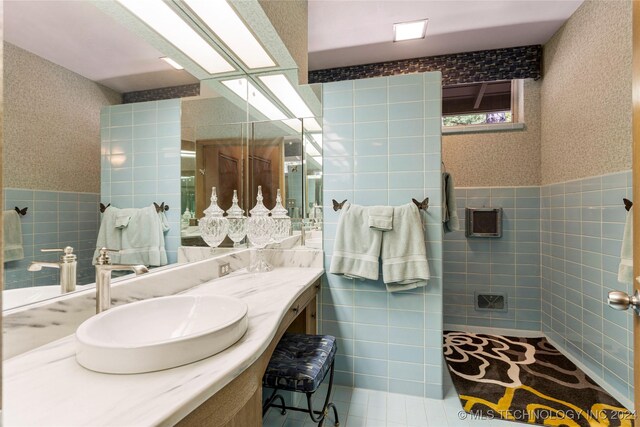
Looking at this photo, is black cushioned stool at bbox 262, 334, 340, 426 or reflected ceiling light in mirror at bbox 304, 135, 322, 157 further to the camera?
reflected ceiling light in mirror at bbox 304, 135, 322, 157

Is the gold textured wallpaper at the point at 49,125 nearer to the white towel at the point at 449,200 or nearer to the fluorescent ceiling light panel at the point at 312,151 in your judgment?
the fluorescent ceiling light panel at the point at 312,151

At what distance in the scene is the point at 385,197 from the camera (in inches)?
79.0

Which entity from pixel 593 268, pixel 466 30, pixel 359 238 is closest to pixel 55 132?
pixel 359 238

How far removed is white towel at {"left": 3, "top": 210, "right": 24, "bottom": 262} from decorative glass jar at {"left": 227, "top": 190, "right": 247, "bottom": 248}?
108cm

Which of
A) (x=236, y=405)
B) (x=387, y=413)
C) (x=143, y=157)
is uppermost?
(x=143, y=157)

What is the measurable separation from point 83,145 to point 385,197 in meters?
1.55

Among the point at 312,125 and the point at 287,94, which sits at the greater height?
the point at 287,94

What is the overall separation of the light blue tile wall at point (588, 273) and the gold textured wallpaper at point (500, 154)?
0.27 meters

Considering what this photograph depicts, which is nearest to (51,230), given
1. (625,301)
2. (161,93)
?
(161,93)

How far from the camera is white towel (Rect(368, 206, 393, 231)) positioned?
6.22 ft

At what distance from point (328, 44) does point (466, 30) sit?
1.13m

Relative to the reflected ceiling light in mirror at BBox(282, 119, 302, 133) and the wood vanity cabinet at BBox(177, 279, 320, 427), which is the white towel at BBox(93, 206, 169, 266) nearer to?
the wood vanity cabinet at BBox(177, 279, 320, 427)

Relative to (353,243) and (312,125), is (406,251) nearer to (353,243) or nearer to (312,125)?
(353,243)

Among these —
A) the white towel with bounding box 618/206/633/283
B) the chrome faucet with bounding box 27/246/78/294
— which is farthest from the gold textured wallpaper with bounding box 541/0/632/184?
the chrome faucet with bounding box 27/246/78/294
